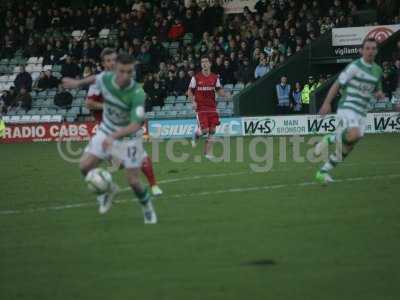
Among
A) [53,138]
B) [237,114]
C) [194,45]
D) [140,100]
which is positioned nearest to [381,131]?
[237,114]

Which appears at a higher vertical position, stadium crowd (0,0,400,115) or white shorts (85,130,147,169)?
stadium crowd (0,0,400,115)

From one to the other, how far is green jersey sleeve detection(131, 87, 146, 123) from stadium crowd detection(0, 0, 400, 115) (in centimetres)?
1856

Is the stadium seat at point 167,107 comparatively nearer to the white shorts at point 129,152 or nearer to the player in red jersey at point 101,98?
the player in red jersey at point 101,98

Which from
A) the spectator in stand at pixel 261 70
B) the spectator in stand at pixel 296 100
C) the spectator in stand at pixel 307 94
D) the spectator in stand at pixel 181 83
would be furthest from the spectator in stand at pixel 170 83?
the spectator in stand at pixel 307 94

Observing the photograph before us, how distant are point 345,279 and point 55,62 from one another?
29461 mm

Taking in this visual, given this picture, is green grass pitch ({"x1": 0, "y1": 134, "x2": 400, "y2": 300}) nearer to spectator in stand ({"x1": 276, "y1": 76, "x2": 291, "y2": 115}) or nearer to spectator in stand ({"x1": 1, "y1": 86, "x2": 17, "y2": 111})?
spectator in stand ({"x1": 276, "y1": 76, "x2": 291, "y2": 115})

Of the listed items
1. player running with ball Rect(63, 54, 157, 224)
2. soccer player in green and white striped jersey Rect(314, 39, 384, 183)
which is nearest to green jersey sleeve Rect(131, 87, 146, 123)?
player running with ball Rect(63, 54, 157, 224)

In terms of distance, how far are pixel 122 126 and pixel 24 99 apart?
77.9 ft

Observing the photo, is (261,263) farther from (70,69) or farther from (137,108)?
(70,69)

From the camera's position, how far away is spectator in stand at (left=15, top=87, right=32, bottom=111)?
34375mm

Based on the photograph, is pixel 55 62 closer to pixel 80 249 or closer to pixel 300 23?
pixel 300 23

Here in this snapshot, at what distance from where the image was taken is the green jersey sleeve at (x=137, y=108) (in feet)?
34.0

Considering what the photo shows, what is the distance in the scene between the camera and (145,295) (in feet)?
24.4

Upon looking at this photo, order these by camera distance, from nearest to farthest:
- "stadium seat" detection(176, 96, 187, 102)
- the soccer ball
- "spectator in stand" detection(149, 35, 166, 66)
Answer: the soccer ball
"stadium seat" detection(176, 96, 187, 102)
"spectator in stand" detection(149, 35, 166, 66)
